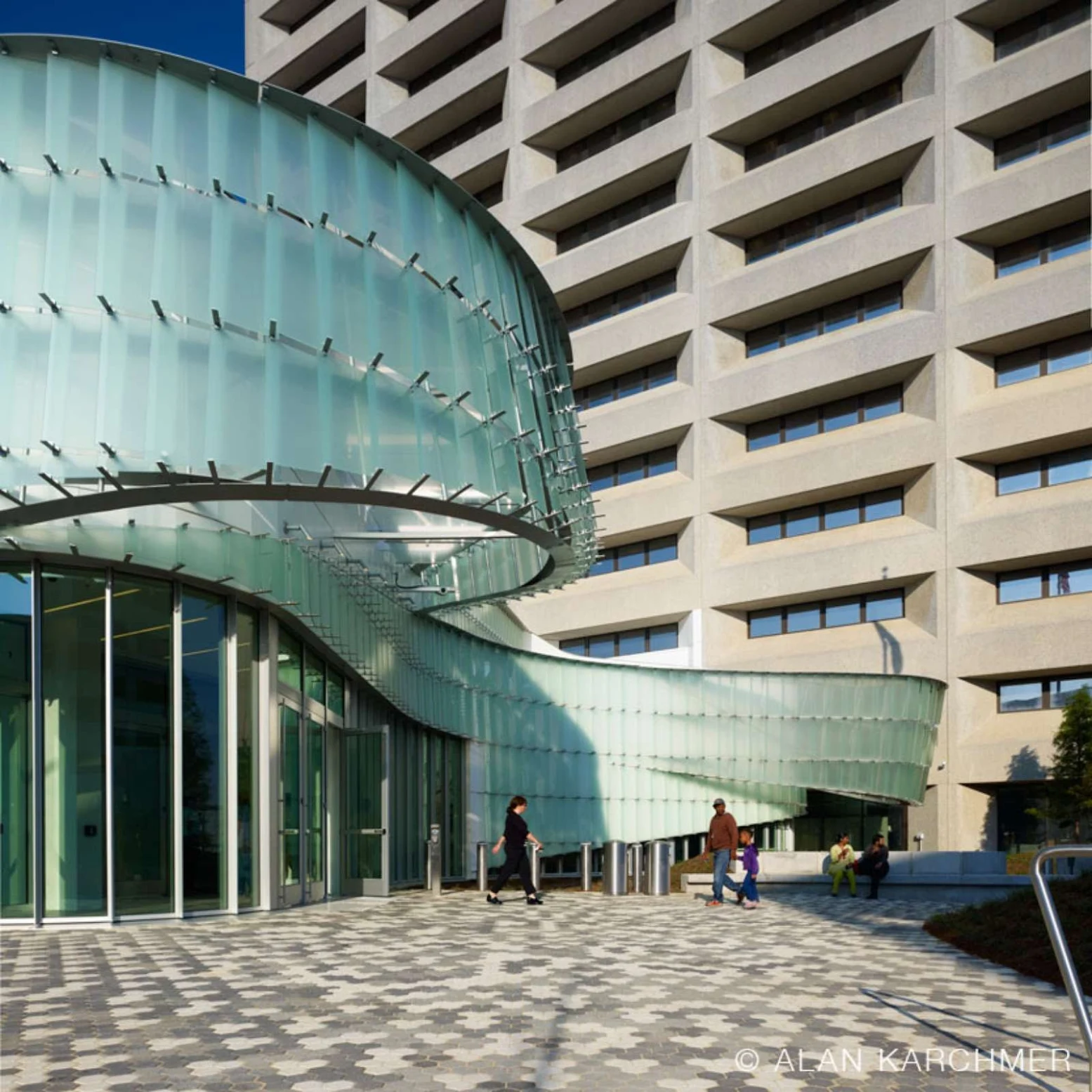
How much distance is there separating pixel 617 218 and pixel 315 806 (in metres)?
36.2

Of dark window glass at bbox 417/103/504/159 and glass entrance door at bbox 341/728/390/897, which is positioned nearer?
glass entrance door at bbox 341/728/390/897

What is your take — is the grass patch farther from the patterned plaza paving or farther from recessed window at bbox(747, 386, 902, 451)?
recessed window at bbox(747, 386, 902, 451)

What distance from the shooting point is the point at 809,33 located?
47.0 meters

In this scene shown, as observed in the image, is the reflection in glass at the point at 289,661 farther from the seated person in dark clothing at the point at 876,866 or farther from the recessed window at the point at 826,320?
the recessed window at the point at 826,320

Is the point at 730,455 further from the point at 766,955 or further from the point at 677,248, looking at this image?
the point at 766,955

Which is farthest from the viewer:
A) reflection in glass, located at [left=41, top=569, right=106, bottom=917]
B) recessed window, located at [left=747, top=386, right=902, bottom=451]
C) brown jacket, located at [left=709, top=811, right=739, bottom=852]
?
recessed window, located at [left=747, top=386, right=902, bottom=451]

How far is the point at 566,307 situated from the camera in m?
52.2

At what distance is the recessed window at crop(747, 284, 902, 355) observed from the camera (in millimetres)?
44000

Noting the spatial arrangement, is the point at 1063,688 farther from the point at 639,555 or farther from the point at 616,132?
the point at 616,132

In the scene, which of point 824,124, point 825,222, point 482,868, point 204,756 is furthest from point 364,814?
point 824,124

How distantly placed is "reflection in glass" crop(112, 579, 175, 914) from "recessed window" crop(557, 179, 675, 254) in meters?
36.5

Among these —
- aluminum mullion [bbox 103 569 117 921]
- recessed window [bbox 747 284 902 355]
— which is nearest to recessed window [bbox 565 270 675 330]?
recessed window [bbox 747 284 902 355]

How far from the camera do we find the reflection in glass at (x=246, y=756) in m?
17.9

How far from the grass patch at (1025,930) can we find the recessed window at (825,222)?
1251 inches
